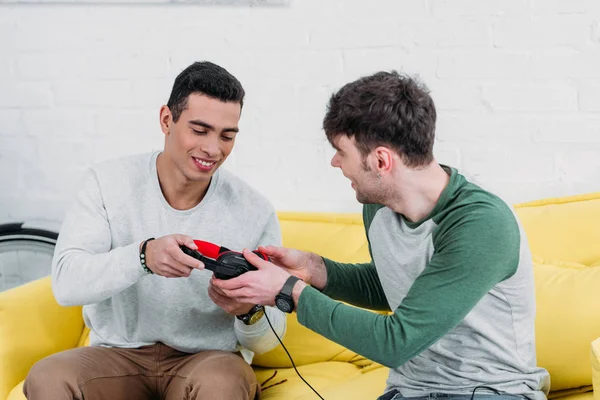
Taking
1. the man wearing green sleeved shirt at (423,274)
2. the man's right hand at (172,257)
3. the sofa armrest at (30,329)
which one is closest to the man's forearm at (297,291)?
the man wearing green sleeved shirt at (423,274)

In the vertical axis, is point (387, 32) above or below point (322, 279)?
above

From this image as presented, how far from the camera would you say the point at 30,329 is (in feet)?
7.41

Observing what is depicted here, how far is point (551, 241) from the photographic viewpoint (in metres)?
2.16

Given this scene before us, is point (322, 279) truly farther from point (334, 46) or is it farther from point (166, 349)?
point (334, 46)

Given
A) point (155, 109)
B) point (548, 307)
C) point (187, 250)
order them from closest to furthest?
point (187, 250)
point (548, 307)
point (155, 109)

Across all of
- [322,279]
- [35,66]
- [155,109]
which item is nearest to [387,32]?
[155,109]

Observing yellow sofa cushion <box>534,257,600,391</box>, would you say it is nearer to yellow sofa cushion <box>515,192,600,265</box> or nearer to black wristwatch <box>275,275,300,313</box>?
yellow sofa cushion <box>515,192,600,265</box>

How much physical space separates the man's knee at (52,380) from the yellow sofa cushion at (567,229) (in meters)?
1.14

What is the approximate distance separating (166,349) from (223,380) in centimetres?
25

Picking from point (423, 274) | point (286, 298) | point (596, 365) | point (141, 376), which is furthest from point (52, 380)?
point (596, 365)

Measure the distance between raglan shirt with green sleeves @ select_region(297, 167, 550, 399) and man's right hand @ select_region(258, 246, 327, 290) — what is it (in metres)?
0.12

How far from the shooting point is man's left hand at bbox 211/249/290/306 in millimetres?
1601

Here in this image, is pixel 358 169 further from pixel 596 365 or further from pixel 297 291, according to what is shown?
pixel 596 365

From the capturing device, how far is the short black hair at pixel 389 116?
156 centimetres
